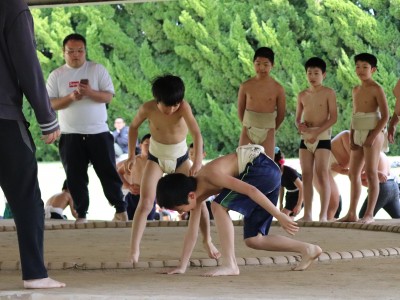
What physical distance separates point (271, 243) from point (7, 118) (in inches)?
45.5

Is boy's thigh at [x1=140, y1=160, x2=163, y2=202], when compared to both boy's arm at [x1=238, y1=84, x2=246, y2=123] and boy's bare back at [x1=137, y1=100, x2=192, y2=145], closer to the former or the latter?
boy's bare back at [x1=137, y1=100, x2=192, y2=145]

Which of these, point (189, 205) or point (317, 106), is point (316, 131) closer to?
point (317, 106)

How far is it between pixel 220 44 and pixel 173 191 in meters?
11.1

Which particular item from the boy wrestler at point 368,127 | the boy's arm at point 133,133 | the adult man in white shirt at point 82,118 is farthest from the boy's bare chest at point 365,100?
the boy's arm at point 133,133

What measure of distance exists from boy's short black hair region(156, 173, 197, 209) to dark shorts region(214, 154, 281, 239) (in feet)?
0.60

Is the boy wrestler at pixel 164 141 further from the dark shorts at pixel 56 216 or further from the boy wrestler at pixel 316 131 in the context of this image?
the dark shorts at pixel 56 216

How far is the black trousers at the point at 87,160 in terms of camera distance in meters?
5.92

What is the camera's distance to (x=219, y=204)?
3.77 m

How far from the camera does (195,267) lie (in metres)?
4.05

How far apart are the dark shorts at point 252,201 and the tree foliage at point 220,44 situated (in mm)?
9886

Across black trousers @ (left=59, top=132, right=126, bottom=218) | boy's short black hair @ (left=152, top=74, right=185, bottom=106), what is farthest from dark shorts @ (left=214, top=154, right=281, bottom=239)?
black trousers @ (left=59, top=132, right=126, bottom=218)

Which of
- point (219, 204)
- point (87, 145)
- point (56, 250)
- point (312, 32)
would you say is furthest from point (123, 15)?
point (219, 204)

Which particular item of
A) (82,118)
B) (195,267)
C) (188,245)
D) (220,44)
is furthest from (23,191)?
(220,44)

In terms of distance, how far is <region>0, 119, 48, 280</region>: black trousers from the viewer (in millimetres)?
3168
